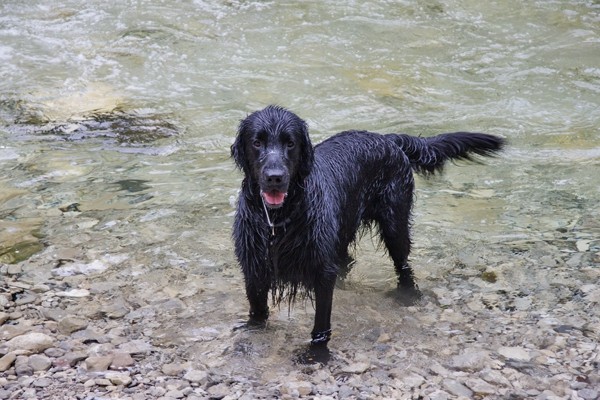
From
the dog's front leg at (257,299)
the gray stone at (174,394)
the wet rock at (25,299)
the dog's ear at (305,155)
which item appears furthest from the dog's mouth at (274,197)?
the wet rock at (25,299)

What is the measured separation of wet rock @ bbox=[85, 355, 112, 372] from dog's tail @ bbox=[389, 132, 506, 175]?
262cm

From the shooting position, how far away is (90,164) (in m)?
7.98

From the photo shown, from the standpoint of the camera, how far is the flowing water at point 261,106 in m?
6.04

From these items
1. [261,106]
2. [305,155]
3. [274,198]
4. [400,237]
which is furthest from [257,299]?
[261,106]

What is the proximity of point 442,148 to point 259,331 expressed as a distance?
2023mm

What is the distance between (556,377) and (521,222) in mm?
2557

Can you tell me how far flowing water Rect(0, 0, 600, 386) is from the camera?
6.04 metres

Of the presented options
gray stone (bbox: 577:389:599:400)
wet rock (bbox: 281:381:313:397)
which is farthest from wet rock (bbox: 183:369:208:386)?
gray stone (bbox: 577:389:599:400)

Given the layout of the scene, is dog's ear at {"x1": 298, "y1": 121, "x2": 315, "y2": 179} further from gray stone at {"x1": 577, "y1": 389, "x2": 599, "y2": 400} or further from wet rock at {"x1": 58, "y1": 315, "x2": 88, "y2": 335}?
gray stone at {"x1": 577, "y1": 389, "x2": 599, "y2": 400}

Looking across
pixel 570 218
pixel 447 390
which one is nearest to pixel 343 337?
pixel 447 390

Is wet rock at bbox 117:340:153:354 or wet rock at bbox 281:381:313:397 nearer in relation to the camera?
wet rock at bbox 281:381:313:397

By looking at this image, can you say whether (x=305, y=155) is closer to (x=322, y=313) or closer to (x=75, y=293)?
(x=322, y=313)

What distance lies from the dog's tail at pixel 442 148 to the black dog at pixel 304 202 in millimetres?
190

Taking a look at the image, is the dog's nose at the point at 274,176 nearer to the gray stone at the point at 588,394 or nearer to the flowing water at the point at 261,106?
the flowing water at the point at 261,106
